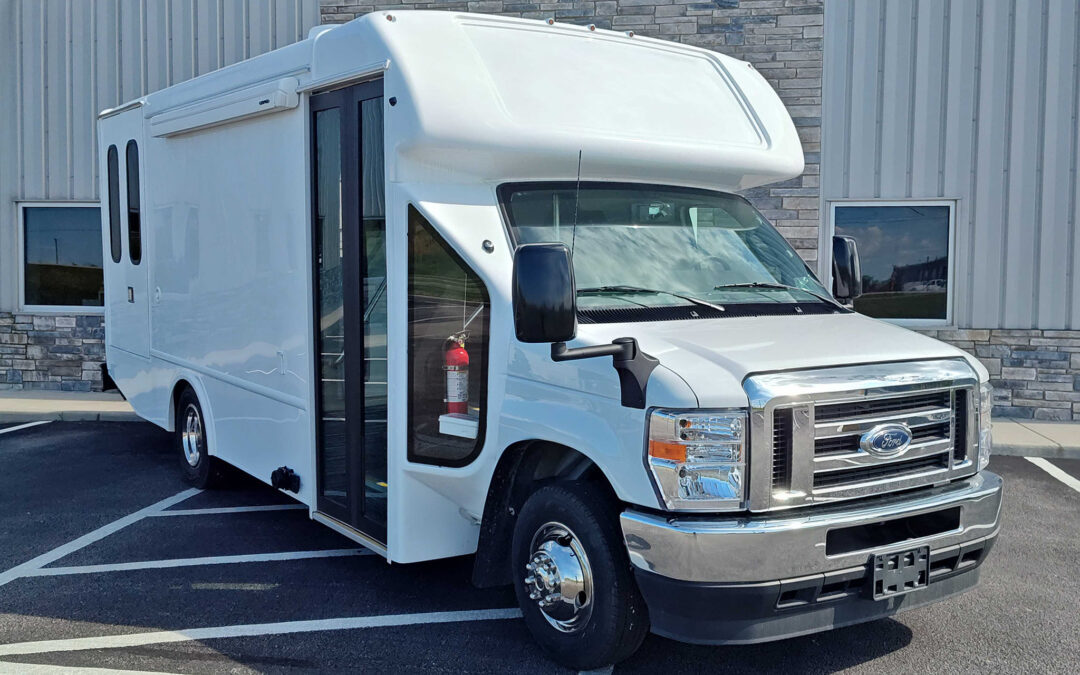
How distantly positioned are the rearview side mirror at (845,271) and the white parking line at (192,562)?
3.13 metres

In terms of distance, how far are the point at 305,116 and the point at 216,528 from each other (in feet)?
9.06

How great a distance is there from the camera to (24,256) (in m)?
12.4

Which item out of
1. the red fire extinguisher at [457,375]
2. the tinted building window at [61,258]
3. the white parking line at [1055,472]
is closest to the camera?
the red fire extinguisher at [457,375]

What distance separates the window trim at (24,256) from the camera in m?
12.2

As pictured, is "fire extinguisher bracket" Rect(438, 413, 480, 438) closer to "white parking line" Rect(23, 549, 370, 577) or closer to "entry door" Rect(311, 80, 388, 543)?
"entry door" Rect(311, 80, 388, 543)

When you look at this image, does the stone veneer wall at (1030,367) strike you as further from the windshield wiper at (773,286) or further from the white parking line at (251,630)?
the white parking line at (251,630)

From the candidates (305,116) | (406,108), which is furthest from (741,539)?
(305,116)

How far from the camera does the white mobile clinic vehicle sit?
3707 mm

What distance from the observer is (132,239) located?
801 cm

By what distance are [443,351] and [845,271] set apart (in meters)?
2.42

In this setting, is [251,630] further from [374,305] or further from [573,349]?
[573,349]

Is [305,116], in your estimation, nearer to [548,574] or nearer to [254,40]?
[548,574]

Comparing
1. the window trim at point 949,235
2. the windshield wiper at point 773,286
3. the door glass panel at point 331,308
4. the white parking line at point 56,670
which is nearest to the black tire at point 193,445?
the door glass panel at point 331,308

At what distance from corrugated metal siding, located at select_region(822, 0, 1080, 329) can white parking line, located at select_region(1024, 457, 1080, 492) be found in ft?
6.53
